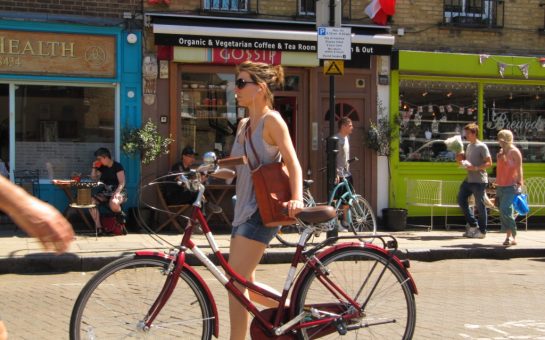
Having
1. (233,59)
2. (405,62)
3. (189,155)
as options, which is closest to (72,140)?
(189,155)

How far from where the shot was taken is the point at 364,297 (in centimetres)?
400

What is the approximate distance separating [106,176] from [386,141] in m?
4.89

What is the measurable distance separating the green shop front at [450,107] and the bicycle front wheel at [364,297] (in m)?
8.32

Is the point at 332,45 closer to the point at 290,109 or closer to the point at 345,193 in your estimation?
the point at 345,193

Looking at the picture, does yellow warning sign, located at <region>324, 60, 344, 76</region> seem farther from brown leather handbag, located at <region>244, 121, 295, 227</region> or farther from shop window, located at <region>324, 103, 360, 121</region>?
brown leather handbag, located at <region>244, 121, 295, 227</region>

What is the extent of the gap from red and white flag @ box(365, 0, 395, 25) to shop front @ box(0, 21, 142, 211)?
405 cm

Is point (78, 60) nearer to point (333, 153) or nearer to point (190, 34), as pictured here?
point (190, 34)

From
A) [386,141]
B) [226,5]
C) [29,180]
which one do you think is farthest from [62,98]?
[386,141]

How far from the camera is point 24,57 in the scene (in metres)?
10.7

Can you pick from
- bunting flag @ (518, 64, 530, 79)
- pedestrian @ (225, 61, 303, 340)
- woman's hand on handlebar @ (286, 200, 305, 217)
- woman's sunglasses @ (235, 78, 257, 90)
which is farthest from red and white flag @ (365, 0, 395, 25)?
woman's hand on handlebar @ (286, 200, 305, 217)

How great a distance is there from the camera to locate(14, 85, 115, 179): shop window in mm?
11102

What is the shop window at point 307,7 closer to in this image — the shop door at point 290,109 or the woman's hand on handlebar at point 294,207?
the shop door at point 290,109

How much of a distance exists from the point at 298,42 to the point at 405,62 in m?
2.16

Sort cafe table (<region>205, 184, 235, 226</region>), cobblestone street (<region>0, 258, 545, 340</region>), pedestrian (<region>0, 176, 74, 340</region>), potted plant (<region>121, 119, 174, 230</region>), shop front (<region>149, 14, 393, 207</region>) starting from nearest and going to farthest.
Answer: pedestrian (<region>0, 176, 74, 340</region>)
cobblestone street (<region>0, 258, 545, 340</region>)
potted plant (<region>121, 119, 174, 230</region>)
cafe table (<region>205, 184, 235, 226</region>)
shop front (<region>149, 14, 393, 207</region>)
